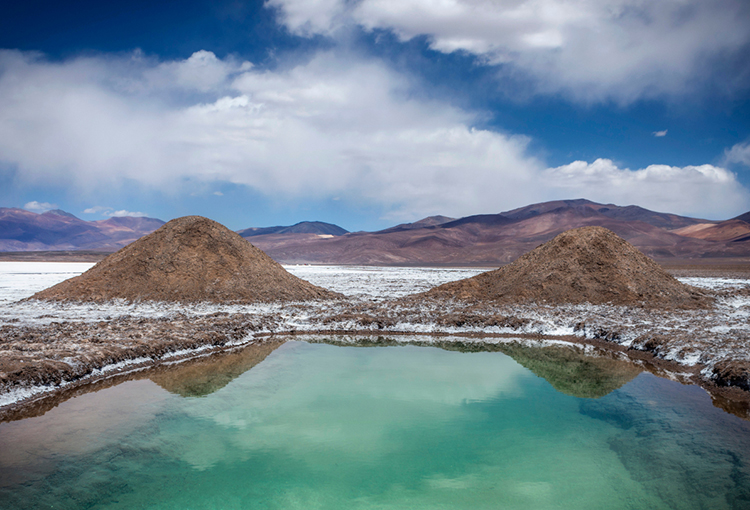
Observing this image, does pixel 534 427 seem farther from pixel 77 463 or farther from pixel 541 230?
pixel 541 230

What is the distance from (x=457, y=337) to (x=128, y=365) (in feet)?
27.4

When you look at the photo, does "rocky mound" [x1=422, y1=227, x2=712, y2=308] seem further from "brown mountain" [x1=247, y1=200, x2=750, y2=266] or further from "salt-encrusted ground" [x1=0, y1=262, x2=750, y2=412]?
"brown mountain" [x1=247, y1=200, x2=750, y2=266]

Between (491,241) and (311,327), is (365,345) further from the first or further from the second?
(491,241)

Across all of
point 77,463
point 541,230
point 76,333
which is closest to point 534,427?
point 77,463

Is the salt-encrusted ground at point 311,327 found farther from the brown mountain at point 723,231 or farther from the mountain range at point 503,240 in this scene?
the brown mountain at point 723,231

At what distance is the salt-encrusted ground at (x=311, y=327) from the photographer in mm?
8391

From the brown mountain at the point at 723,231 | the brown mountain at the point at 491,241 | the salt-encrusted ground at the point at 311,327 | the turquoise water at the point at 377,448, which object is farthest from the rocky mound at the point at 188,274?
the brown mountain at the point at 723,231

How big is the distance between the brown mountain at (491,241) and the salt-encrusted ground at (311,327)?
85369 mm

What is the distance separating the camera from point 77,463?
5066 mm

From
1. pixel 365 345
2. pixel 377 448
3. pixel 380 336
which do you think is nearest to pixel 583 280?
pixel 380 336

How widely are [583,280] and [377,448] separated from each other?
1516 centimetres

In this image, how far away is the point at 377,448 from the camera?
5.49 m

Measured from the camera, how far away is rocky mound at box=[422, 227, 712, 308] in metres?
17.1

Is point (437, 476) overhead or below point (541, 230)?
below
